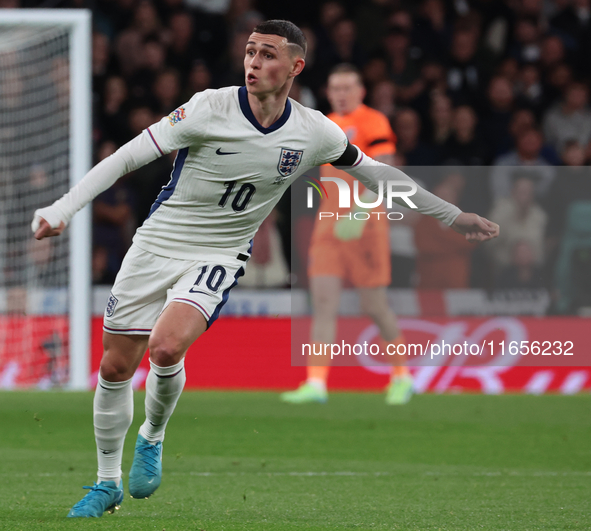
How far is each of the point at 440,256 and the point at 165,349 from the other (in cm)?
642

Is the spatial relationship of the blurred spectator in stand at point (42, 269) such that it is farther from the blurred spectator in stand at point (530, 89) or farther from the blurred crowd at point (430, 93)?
the blurred spectator in stand at point (530, 89)

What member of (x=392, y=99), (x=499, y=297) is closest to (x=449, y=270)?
(x=499, y=297)

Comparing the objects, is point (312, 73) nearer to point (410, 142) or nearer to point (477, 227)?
point (410, 142)

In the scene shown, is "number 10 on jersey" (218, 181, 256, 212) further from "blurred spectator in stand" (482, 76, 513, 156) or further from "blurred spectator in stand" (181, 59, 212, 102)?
"blurred spectator in stand" (482, 76, 513, 156)

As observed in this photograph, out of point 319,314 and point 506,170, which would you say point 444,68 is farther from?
point 319,314

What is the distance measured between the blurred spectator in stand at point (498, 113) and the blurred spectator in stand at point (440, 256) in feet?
7.40

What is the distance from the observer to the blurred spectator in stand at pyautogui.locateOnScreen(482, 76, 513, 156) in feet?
40.9

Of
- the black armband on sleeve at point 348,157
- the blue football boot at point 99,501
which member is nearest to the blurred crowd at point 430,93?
the black armband on sleeve at point 348,157

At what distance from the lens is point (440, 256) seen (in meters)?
10.4

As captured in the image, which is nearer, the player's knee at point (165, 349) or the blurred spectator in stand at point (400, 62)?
the player's knee at point (165, 349)

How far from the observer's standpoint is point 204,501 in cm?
486

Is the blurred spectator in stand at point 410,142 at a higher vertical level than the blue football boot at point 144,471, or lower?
higher

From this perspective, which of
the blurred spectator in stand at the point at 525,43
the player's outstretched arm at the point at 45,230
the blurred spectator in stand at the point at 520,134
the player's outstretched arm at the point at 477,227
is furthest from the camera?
the blurred spectator in stand at the point at 525,43

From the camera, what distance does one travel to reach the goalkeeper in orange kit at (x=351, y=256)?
28.8 ft
